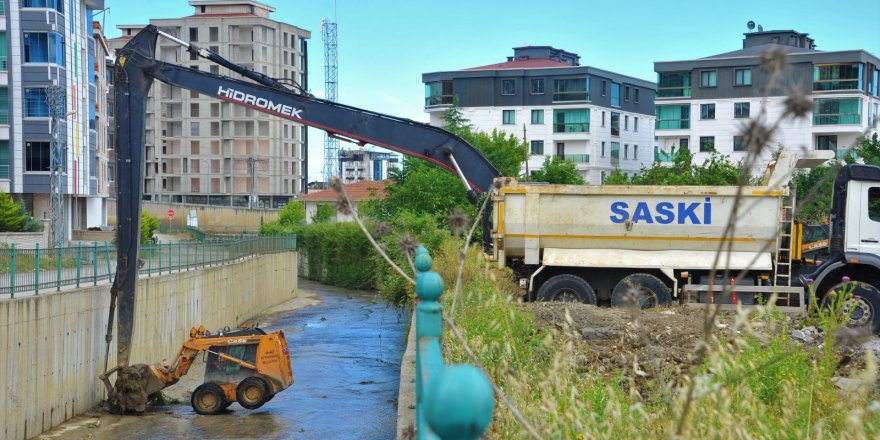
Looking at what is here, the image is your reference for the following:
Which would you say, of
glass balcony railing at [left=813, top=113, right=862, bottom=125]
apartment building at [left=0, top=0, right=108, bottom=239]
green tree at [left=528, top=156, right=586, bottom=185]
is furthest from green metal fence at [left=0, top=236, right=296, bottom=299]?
glass balcony railing at [left=813, top=113, right=862, bottom=125]

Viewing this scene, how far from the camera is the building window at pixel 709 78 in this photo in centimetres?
6612

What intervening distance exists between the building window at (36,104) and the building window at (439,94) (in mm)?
33600

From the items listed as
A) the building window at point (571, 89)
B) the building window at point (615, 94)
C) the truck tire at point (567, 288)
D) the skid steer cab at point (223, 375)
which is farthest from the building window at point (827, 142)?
the skid steer cab at point (223, 375)

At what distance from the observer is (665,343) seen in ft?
41.8

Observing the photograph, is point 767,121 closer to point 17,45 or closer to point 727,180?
point 727,180

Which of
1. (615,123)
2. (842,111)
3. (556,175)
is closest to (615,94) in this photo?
(615,123)

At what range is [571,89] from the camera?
75.7 meters

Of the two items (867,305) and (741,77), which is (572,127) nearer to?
(741,77)

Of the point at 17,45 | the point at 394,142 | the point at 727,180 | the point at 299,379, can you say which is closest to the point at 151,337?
the point at 299,379

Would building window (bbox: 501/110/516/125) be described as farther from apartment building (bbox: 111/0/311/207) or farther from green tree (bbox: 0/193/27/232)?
green tree (bbox: 0/193/27/232)

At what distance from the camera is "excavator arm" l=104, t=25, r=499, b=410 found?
20031mm

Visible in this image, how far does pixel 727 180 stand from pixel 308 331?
16995 mm

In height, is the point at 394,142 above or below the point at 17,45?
below

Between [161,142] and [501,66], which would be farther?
[161,142]
